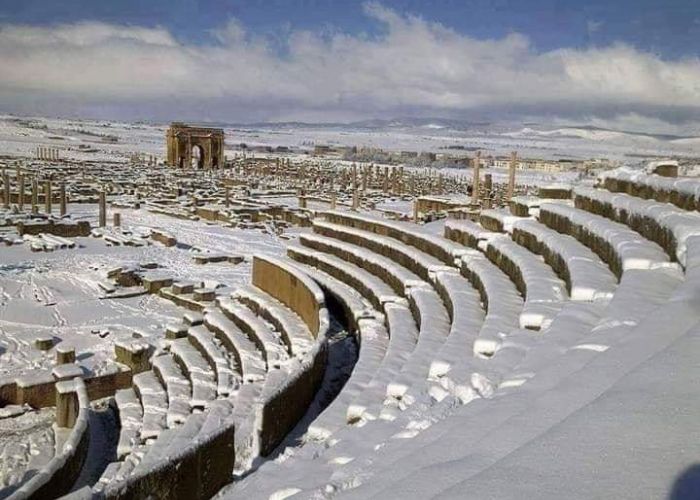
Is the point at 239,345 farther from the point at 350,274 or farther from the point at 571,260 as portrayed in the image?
the point at 571,260

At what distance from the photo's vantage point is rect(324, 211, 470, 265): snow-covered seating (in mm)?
10336

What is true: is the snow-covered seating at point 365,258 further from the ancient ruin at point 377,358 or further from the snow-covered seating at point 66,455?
the snow-covered seating at point 66,455

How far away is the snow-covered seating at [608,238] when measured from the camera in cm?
546

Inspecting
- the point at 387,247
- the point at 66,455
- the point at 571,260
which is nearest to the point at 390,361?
the point at 571,260

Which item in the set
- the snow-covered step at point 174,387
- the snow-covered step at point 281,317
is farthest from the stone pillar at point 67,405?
the snow-covered step at point 281,317

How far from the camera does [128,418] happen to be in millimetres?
9477

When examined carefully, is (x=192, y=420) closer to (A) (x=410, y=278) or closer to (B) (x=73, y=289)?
(A) (x=410, y=278)

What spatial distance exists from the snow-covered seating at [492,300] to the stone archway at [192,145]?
67564 millimetres

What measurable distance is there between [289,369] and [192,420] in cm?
127

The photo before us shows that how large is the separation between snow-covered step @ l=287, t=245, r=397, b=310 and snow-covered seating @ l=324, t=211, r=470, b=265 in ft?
3.40

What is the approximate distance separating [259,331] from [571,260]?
19.7ft

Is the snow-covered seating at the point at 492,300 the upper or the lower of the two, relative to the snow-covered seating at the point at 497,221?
lower

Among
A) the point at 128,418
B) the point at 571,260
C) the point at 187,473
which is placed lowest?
the point at 128,418

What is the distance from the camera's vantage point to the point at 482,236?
9.88 metres
